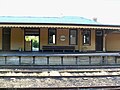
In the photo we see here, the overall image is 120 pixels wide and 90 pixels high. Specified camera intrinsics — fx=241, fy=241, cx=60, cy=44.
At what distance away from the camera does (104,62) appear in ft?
55.7

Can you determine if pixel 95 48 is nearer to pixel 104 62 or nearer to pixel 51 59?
pixel 104 62

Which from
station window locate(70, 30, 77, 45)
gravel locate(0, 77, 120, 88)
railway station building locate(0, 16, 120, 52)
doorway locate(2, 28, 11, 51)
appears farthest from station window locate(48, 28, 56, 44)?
gravel locate(0, 77, 120, 88)

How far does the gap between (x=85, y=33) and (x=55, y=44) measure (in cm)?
320

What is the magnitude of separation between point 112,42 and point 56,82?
15.8 m

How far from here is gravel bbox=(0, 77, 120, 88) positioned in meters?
9.72

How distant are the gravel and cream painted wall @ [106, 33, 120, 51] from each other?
13.9 metres

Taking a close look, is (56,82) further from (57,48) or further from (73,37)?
(73,37)

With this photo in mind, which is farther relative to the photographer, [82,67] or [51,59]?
[51,59]

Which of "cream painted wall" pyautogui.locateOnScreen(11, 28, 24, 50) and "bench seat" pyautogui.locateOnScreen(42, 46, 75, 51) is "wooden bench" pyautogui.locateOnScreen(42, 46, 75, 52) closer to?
"bench seat" pyautogui.locateOnScreen(42, 46, 75, 51)

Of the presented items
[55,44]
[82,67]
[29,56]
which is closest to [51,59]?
[29,56]

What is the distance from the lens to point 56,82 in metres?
10.1

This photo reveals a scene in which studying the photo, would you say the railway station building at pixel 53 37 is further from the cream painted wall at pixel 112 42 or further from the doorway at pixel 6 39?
the cream painted wall at pixel 112 42

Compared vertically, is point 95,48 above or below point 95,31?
below

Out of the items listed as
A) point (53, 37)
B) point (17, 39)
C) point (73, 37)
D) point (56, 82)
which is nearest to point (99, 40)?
point (73, 37)
